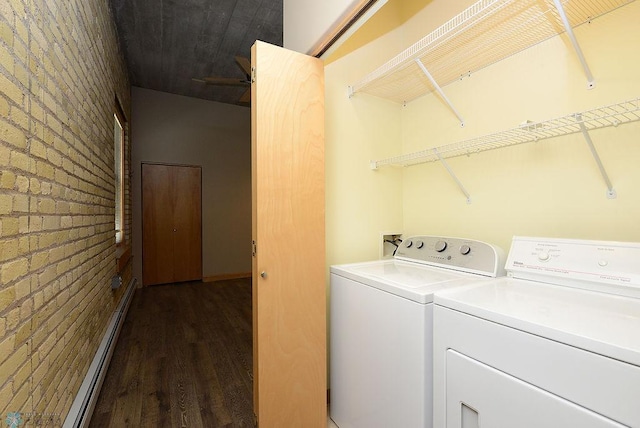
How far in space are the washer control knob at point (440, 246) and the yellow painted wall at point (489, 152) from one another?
229mm

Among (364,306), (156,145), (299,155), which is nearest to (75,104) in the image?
(299,155)

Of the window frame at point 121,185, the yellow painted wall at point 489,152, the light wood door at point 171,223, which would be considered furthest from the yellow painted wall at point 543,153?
the light wood door at point 171,223

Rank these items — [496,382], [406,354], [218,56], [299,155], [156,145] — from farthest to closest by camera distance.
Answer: [156,145]
[218,56]
[299,155]
[406,354]
[496,382]

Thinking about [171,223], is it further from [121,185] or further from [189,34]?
[189,34]

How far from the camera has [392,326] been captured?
4.03ft

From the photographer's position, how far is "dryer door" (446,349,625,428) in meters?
0.71

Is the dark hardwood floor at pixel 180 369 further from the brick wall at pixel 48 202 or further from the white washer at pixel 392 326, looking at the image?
the white washer at pixel 392 326

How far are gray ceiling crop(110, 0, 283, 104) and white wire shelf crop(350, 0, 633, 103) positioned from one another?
1821mm

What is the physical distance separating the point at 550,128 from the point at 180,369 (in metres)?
2.79

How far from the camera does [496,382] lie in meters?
0.85

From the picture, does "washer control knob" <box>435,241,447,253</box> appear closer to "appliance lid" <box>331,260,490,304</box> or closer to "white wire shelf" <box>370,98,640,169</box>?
"appliance lid" <box>331,260,490,304</box>

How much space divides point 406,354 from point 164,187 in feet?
15.9

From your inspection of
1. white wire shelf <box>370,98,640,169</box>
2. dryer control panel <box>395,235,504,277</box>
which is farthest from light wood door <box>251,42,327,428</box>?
white wire shelf <box>370,98,640,169</box>

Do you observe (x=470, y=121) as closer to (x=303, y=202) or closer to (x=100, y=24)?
(x=303, y=202)
